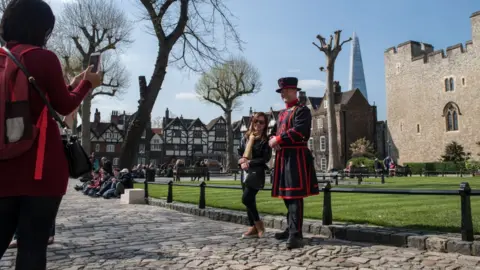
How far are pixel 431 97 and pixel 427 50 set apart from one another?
25.1 feet

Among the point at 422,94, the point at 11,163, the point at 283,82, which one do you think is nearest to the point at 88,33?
the point at 283,82

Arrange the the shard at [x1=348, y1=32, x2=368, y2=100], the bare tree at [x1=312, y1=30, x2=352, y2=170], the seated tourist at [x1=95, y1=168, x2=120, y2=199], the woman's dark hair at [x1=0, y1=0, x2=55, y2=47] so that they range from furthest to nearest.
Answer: the the shard at [x1=348, y1=32, x2=368, y2=100], the bare tree at [x1=312, y1=30, x2=352, y2=170], the seated tourist at [x1=95, y1=168, x2=120, y2=199], the woman's dark hair at [x1=0, y1=0, x2=55, y2=47]

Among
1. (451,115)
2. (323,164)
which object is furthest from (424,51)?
(323,164)

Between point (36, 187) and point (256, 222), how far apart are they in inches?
170

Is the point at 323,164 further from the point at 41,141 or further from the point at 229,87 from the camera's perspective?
the point at 41,141

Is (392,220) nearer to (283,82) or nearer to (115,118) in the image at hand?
(283,82)

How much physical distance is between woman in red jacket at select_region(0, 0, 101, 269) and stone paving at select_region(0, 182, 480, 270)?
7.57ft

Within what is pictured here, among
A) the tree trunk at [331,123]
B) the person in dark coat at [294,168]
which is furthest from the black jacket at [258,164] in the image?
the tree trunk at [331,123]

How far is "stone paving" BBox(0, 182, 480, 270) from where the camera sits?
4340 mm

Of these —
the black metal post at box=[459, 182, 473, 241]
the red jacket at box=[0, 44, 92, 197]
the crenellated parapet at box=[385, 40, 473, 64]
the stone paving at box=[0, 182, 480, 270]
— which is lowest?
the stone paving at box=[0, 182, 480, 270]

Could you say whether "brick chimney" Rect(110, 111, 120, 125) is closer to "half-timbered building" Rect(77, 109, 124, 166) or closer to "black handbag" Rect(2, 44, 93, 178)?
"half-timbered building" Rect(77, 109, 124, 166)

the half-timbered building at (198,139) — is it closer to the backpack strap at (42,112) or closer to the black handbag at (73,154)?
the black handbag at (73,154)

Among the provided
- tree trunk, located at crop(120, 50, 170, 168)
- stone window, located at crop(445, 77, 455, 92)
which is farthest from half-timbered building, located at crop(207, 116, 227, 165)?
tree trunk, located at crop(120, 50, 170, 168)

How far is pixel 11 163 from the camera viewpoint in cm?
213
